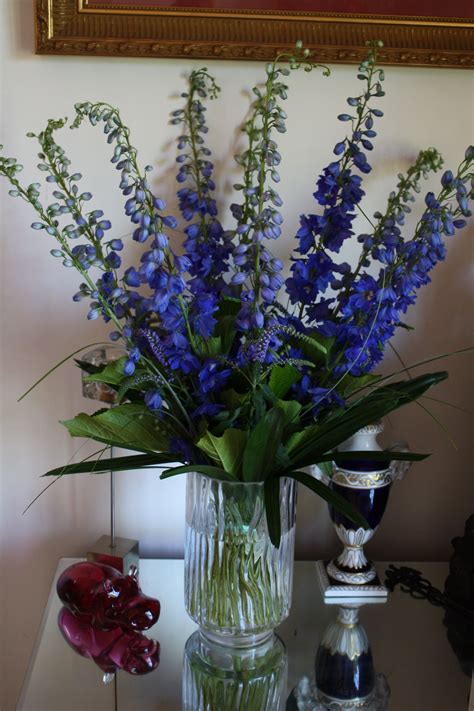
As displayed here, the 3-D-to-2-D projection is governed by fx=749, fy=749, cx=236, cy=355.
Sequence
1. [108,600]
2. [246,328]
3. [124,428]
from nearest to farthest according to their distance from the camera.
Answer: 1. [246,328]
2. [124,428]
3. [108,600]

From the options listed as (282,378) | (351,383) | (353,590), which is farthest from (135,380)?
(353,590)

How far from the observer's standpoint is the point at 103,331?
1.12 metres

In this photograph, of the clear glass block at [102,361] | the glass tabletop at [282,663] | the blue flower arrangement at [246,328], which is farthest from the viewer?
the clear glass block at [102,361]

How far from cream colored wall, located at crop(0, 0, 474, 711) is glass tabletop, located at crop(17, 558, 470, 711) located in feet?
0.36

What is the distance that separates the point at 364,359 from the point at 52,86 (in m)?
0.59

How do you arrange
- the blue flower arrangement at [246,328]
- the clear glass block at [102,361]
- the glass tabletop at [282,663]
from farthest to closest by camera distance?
the clear glass block at [102,361] < the glass tabletop at [282,663] < the blue flower arrangement at [246,328]

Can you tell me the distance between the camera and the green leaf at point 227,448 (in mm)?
786

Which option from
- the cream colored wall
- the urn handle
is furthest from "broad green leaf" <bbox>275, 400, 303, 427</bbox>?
the cream colored wall

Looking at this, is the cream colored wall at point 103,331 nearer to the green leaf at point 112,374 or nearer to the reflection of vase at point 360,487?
the reflection of vase at point 360,487

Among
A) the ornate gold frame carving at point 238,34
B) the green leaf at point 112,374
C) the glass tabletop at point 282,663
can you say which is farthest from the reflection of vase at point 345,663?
the ornate gold frame carving at point 238,34

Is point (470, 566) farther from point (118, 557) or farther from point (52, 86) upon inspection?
point (52, 86)

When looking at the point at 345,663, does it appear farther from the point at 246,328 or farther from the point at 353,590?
the point at 246,328

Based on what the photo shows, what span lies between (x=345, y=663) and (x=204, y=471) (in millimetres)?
333

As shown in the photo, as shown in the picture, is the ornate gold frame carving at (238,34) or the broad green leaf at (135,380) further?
the ornate gold frame carving at (238,34)
